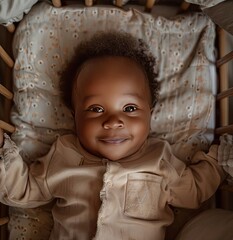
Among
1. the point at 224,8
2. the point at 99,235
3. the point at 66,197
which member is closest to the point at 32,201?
the point at 66,197

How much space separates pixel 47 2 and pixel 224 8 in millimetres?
547

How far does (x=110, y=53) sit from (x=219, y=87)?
0.36 m

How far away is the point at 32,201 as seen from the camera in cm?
128

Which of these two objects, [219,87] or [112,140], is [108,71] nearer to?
[112,140]

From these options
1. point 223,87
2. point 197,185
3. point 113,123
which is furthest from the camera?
point 223,87

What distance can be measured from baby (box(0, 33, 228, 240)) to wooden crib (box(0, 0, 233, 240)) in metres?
0.10

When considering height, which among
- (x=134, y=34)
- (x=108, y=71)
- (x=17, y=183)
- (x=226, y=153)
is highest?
(x=134, y=34)

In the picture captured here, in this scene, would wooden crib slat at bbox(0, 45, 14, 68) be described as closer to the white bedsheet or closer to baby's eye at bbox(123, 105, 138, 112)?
the white bedsheet

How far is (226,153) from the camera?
1.25 m

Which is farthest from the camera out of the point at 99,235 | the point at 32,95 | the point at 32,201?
the point at 32,95

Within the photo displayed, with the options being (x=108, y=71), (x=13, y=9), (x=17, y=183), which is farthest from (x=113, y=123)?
(x=13, y=9)

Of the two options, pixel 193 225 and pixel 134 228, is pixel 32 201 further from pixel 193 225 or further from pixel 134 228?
pixel 193 225

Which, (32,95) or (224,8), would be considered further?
(32,95)

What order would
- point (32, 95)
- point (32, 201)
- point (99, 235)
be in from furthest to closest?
point (32, 95)
point (32, 201)
point (99, 235)
